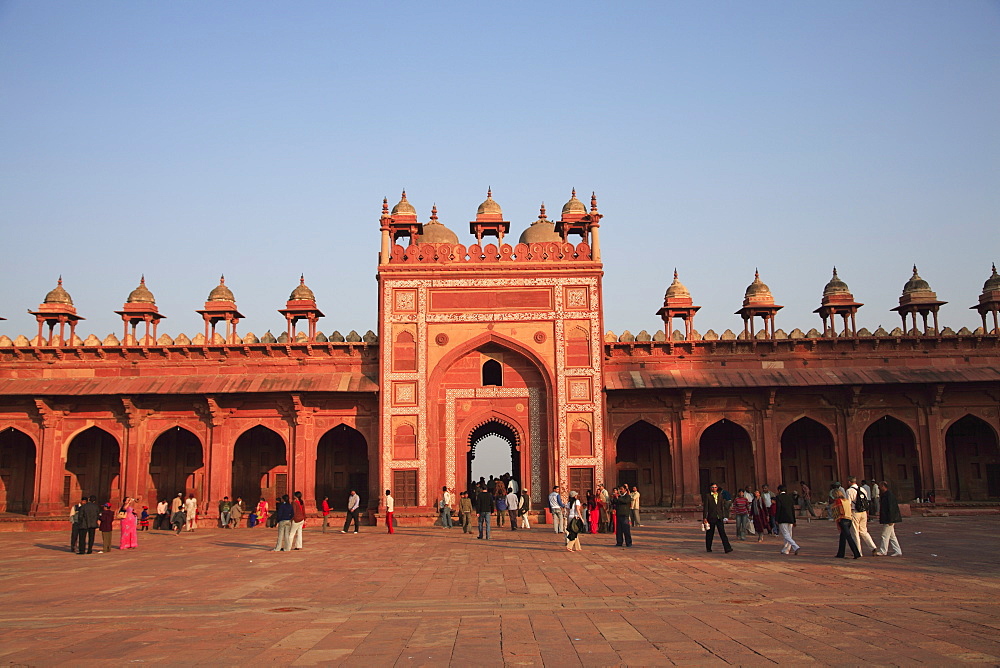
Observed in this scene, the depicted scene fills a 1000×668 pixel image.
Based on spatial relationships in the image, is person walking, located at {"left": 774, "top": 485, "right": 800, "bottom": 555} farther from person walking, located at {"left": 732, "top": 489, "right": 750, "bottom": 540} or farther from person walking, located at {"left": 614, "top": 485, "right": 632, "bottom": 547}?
person walking, located at {"left": 614, "top": 485, "right": 632, "bottom": 547}

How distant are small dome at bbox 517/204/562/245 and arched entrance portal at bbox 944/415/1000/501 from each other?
53.2 ft

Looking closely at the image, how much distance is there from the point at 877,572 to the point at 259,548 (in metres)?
13.4

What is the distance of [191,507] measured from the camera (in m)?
25.6

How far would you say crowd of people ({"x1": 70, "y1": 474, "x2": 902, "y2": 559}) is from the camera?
596 inches

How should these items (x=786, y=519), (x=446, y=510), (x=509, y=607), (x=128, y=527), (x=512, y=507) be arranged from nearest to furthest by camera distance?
(x=509, y=607) → (x=786, y=519) → (x=128, y=527) → (x=512, y=507) → (x=446, y=510)

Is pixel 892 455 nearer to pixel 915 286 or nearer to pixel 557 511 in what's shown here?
pixel 915 286

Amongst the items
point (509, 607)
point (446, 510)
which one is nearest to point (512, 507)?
point (446, 510)

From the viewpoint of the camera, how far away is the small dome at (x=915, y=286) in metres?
30.3

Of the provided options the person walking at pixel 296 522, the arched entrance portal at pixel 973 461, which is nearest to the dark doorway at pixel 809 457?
the arched entrance portal at pixel 973 461

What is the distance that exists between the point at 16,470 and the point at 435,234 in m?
17.9

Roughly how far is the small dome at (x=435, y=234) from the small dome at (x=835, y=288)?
1414 centimetres

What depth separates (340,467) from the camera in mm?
30797

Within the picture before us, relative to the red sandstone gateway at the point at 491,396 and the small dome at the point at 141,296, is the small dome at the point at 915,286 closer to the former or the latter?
the red sandstone gateway at the point at 491,396

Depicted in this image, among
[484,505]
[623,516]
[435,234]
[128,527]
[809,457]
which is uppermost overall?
[435,234]
